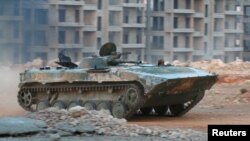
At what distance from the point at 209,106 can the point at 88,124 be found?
536 inches

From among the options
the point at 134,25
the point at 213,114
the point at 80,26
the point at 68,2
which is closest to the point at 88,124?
the point at 213,114

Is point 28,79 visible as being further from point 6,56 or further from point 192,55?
point 192,55

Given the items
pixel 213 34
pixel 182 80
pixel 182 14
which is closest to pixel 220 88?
pixel 182 80

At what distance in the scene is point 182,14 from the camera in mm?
69812

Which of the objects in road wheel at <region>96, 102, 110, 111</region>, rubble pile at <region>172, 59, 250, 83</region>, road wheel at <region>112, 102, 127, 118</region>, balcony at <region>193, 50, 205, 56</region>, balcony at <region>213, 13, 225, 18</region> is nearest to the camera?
road wheel at <region>112, 102, 127, 118</region>

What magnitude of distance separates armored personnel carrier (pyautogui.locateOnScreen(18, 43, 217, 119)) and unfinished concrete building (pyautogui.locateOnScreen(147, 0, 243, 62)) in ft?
144

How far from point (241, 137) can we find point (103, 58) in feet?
32.1

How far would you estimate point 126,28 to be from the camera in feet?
213

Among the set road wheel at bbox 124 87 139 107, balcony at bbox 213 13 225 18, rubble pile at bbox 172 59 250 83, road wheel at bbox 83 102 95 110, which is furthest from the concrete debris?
balcony at bbox 213 13 225 18

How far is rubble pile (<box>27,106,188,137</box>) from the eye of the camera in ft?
50.0

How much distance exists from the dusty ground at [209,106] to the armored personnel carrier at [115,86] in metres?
0.53

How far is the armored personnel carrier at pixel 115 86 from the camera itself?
20484 mm

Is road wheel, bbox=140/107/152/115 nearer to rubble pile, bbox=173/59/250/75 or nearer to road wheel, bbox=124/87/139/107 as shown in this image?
road wheel, bbox=124/87/139/107

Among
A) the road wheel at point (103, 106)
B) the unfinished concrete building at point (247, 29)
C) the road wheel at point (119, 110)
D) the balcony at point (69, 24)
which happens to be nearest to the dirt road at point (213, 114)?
the road wheel at point (119, 110)
